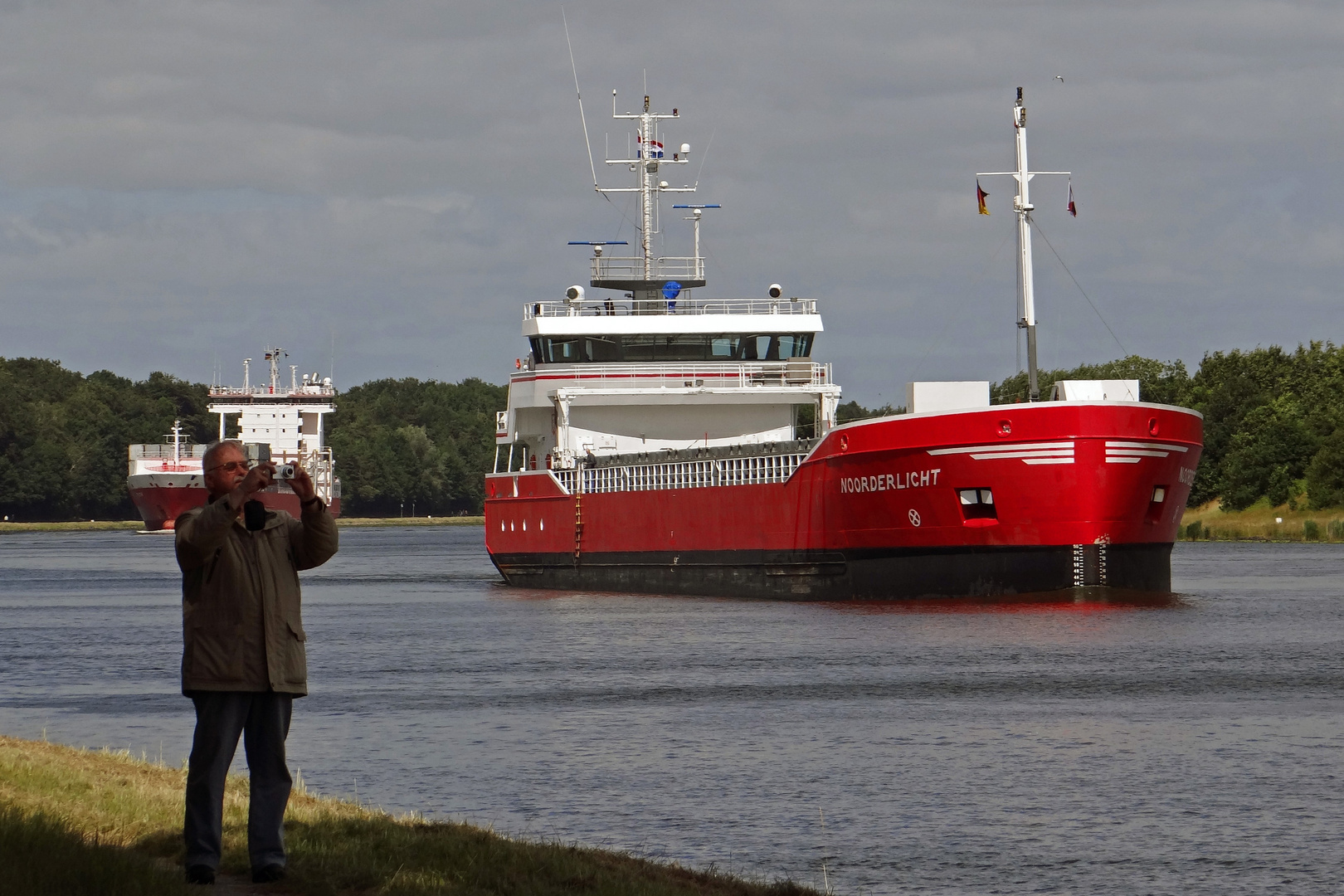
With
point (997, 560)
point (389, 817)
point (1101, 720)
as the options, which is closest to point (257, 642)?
point (389, 817)

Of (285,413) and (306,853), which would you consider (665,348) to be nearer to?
(306,853)

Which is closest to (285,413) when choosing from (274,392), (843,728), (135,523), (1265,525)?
(274,392)

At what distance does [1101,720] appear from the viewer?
17.0 m

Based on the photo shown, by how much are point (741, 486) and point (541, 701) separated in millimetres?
15318

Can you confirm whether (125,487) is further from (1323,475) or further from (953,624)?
(953,624)

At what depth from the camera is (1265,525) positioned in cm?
7694

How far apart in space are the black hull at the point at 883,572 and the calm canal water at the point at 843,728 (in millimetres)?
512

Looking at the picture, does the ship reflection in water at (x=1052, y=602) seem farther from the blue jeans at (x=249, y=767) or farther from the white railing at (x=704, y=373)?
the blue jeans at (x=249, y=767)

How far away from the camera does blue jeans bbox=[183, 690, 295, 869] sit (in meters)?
7.91

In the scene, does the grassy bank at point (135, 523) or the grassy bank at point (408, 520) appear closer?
the grassy bank at point (135, 523)

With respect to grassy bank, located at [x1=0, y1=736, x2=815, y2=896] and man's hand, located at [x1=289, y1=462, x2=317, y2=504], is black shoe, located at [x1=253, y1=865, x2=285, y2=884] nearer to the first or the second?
grassy bank, located at [x1=0, y1=736, x2=815, y2=896]

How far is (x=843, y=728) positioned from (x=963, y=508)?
12320 mm

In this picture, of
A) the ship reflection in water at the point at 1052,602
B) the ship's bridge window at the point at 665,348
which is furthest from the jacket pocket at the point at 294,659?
the ship's bridge window at the point at 665,348

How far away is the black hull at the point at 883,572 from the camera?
27.9 m
